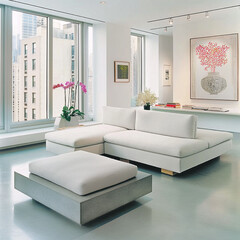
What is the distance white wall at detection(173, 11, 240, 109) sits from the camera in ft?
21.6

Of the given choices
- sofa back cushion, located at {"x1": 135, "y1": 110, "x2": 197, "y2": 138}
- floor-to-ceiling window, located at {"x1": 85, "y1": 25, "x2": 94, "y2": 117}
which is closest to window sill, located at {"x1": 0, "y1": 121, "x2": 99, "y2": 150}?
floor-to-ceiling window, located at {"x1": 85, "y1": 25, "x2": 94, "y2": 117}

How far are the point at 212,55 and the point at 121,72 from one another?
2.22 meters

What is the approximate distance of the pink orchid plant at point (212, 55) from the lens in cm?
664

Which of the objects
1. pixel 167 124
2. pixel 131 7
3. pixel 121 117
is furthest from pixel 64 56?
pixel 167 124

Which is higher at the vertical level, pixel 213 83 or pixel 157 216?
pixel 213 83

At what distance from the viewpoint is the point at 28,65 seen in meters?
5.88

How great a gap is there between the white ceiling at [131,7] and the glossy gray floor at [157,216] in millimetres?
3304

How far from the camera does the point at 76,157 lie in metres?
3.04

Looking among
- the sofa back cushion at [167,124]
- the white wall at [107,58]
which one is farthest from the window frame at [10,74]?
the sofa back cushion at [167,124]

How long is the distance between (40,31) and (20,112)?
178cm

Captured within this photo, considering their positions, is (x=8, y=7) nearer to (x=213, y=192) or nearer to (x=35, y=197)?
(x=35, y=197)

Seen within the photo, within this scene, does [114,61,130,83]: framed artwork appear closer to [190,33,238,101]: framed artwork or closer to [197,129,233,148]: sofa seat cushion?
[190,33,238,101]: framed artwork

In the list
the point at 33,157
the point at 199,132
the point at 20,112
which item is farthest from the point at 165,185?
the point at 20,112

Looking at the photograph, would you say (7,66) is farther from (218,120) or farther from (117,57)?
(218,120)
